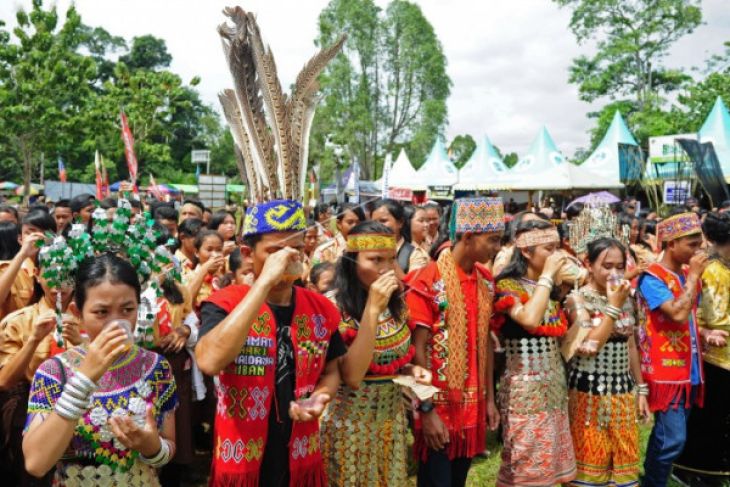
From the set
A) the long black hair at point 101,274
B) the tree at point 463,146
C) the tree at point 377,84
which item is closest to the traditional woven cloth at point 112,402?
the long black hair at point 101,274

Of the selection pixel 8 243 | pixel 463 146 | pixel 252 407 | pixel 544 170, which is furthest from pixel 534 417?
pixel 463 146

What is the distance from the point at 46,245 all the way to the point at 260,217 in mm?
891

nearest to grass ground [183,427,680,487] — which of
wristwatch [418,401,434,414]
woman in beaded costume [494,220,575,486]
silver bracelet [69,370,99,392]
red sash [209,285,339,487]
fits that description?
woman in beaded costume [494,220,575,486]

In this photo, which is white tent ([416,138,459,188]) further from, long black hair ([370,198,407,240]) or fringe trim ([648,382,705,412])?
fringe trim ([648,382,705,412])

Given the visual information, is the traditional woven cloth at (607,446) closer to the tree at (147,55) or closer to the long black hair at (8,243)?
the long black hair at (8,243)

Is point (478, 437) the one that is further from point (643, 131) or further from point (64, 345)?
point (643, 131)

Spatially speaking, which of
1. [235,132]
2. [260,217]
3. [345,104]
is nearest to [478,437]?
[260,217]

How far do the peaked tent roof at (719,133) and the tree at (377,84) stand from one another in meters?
17.8

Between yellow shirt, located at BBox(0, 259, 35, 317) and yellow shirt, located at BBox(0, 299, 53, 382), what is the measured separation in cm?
70

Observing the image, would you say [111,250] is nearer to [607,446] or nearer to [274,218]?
[274,218]

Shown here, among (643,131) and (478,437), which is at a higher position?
(643,131)

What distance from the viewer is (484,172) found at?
72.9 ft

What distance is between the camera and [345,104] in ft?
116

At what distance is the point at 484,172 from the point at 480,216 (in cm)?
1935
